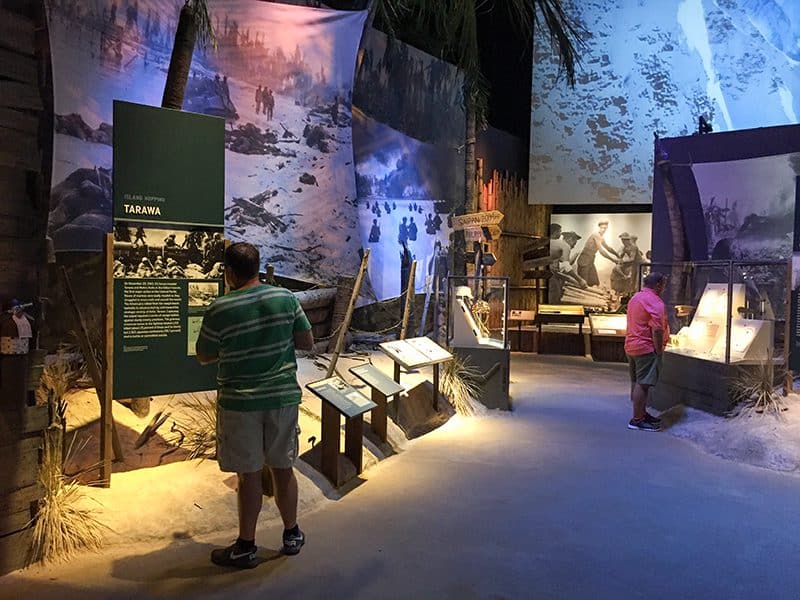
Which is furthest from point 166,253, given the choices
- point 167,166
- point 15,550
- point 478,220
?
point 478,220

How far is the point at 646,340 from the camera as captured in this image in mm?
7176

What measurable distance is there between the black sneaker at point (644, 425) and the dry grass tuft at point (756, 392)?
2.41 ft

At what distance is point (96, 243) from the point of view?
24.6ft

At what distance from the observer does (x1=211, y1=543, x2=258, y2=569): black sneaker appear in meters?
3.45

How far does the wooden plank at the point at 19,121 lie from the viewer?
337 cm

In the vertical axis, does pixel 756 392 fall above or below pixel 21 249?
below

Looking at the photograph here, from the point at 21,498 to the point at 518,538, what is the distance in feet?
8.80

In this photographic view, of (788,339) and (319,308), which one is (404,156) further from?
(788,339)

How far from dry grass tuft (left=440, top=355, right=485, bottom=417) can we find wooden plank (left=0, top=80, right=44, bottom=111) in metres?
5.35

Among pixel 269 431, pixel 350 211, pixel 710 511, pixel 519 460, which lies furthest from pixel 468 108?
pixel 269 431

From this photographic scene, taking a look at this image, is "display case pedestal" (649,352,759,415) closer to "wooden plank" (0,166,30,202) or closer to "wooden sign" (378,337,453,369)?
"wooden sign" (378,337,453,369)

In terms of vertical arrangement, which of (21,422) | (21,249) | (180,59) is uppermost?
(180,59)

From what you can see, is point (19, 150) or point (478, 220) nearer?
point (19, 150)

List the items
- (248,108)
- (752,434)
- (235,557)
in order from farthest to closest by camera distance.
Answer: (248,108) < (752,434) < (235,557)
